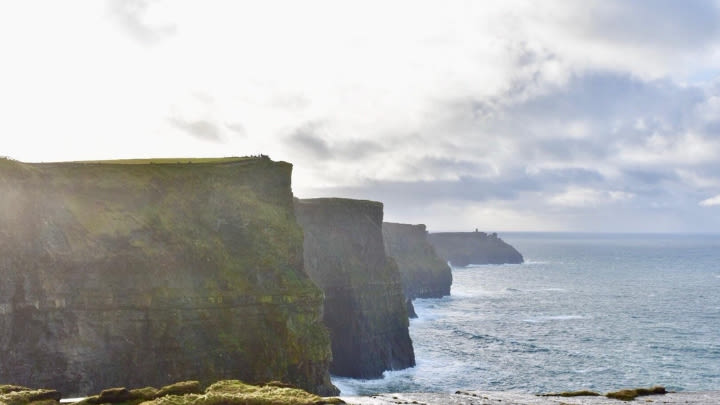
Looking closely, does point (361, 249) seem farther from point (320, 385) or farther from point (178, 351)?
point (178, 351)

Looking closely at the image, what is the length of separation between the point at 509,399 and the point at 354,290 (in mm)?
55081

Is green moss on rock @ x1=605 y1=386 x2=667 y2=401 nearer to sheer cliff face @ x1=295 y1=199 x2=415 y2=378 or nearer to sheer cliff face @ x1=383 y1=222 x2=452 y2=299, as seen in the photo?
sheer cliff face @ x1=295 y1=199 x2=415 y2=378

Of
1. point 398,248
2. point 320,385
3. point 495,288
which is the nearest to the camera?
point 320,385

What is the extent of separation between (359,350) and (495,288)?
10713cm

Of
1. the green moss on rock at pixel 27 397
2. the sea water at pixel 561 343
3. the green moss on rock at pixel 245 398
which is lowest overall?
the sea water at pixel 561 343

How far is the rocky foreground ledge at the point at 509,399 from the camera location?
27.1m

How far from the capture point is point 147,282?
166ft

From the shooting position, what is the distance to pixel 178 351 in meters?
49.6

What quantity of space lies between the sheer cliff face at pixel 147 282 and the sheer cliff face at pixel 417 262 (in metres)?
93.5

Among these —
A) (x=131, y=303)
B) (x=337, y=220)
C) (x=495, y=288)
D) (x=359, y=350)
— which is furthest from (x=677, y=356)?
(x=495, y=288)

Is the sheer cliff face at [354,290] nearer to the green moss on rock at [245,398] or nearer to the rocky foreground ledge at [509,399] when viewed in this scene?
the rocky foreground ledge at [509,399]

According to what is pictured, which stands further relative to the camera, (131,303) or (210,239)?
(210,239)

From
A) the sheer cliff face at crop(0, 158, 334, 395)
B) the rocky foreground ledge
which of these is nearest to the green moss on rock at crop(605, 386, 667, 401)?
the rocky foreground ledge

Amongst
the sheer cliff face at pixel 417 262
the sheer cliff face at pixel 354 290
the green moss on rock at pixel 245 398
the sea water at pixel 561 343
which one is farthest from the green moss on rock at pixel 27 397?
the sheer cliff face at pixel 417 262
